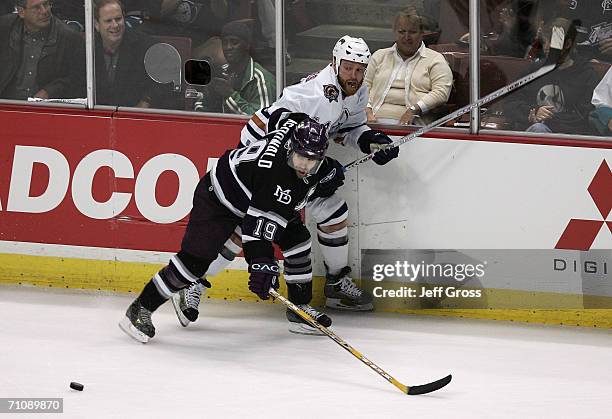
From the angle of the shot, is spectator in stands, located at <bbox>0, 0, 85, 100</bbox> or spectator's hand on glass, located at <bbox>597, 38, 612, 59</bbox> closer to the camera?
spectator's hand on glass, located at <bbox>597, 38, 612, 59</bbox>

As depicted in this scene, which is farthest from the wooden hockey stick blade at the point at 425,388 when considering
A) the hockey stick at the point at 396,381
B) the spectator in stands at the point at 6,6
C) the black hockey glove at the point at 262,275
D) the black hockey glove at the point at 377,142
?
the spectator in stands at the point at 6,6

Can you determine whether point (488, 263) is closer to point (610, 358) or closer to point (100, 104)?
point (610, 358)

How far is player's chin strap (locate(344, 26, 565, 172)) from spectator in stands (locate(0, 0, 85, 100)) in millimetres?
1293

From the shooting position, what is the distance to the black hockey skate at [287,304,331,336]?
516 centimetres

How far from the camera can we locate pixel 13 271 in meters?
5.78

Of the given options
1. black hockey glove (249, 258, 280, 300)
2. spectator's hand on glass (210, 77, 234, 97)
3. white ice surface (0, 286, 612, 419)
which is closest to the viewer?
white ice surface (0, 286, 612, 419)

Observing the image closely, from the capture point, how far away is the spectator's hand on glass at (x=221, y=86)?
217 inches

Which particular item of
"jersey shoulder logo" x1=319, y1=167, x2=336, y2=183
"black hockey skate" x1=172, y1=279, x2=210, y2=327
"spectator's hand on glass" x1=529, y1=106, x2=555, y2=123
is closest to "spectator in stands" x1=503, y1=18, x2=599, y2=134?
"spectator's hand on glass" x1=529, y1=106, x2=555, y2=123

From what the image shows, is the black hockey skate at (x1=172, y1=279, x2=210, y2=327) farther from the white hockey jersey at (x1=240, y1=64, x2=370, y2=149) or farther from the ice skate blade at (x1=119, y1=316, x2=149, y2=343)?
the white hockey jersey at (x1=240, y1=64, x2=370, y2=149)

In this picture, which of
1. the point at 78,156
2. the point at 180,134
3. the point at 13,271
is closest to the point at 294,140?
the point at 180,134

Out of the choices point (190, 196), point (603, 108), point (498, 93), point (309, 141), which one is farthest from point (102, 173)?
point (603, 108)

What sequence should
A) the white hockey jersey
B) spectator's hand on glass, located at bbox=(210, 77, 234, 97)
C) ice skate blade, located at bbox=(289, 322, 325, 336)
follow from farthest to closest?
spectator's hand on glass, located at bbox=(210, 77, 234, 97)
ice skate blade, located at bbox=(289, 322, 325, 336)
the white hockey jersey

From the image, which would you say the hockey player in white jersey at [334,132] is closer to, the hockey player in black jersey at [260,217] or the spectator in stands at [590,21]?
the hockey player in black jersey at [260,217]

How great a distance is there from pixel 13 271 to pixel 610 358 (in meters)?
2.55
